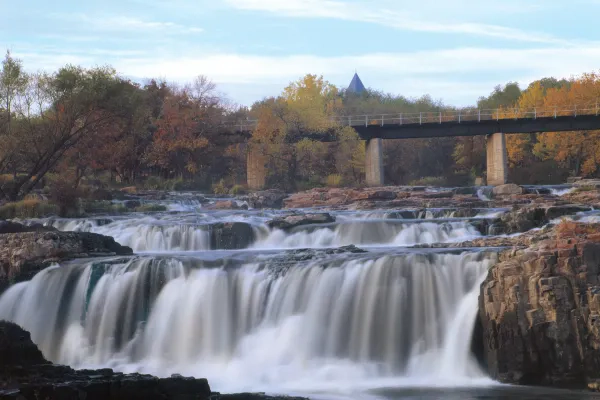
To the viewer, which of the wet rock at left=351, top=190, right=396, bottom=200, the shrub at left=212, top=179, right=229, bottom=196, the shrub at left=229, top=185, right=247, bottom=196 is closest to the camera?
the wet rock at left=351, top=190, right=396, bottom=200

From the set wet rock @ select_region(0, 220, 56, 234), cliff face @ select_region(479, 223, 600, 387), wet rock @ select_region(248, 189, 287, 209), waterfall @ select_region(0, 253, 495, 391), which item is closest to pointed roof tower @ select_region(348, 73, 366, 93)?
wet rock @ select_region(248, 189, 287, 209)

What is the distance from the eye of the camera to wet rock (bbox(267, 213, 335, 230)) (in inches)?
1515

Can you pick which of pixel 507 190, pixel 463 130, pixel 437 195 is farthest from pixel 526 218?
pixel 463 130

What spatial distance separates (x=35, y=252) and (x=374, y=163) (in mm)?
53794

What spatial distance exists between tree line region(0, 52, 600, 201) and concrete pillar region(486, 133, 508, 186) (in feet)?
20.9

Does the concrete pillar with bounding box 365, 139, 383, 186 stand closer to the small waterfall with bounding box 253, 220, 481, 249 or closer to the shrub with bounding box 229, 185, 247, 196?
the shrub with bounding box 229, 185, 247, 196

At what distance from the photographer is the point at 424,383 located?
834 inches

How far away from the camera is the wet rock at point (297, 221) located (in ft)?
126

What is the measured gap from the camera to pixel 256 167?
255ft

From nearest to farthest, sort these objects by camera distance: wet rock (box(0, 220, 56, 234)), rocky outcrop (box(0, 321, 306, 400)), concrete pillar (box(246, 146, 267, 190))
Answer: rocky outcrop (box(0, 321, 306, 400)) → wet rock (box(0, 220, 56, 234)) → concrete pillar (box(246, 146, 267, 190))

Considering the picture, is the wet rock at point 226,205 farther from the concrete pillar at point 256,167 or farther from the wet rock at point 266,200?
the concrete pillar at point 256,167

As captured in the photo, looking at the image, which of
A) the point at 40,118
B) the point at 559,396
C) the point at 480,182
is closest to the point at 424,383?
the point at 559,396

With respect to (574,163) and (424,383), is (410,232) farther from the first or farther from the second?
(574,163)

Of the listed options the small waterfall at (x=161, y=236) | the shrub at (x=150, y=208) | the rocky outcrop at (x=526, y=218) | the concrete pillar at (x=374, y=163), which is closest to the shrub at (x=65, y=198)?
the shrub at (x=150, y=208)
